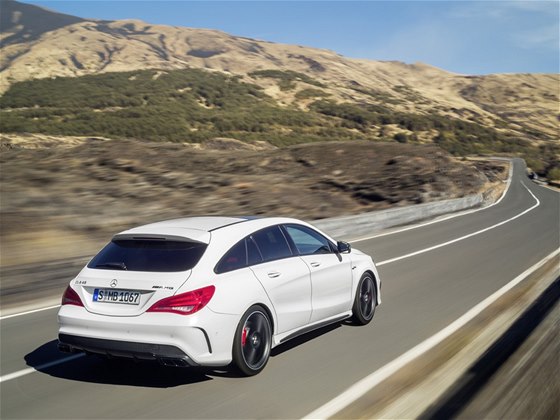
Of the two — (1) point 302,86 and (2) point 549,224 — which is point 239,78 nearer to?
(1) point 302,86

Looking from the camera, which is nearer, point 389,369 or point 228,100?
point 389,369

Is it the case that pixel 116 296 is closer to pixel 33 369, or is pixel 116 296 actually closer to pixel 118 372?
pixel 118 372

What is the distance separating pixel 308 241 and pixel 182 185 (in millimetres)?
21605

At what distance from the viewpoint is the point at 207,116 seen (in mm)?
82375

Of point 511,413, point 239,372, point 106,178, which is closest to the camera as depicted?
point 511,413

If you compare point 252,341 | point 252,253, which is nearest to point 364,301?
point 252,253

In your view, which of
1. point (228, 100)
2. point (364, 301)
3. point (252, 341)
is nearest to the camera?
point (252, 341)

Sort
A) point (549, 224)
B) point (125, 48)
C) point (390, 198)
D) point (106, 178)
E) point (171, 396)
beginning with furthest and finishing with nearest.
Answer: point (125, 48), point (390, 198), point (106, 178), point (549, 224), point (171, 396)

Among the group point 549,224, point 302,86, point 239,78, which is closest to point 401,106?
point 302,86

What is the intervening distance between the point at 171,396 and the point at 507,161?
83366 millimetres

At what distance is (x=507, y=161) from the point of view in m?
82.8

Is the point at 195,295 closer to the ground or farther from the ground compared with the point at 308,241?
closer to the ground

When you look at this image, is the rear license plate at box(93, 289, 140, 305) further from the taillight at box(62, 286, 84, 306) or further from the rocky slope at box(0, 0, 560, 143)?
the rocky slope at box(0, 0, 560, 143)

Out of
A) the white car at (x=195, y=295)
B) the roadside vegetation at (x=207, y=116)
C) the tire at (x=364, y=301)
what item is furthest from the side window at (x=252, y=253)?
the roadside vegetation at (x=207, y=116)
